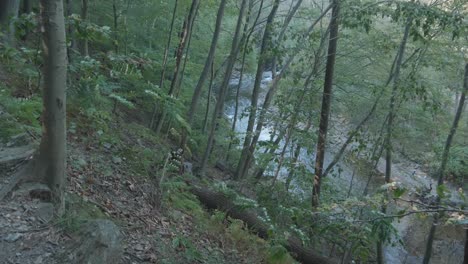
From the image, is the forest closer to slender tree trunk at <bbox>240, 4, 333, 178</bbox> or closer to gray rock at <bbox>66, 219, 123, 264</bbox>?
gray rock at <bbox>66, 219, 123, 264</bbox>

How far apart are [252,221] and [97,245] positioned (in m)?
4.28

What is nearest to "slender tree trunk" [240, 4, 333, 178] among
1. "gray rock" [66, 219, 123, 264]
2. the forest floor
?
the forest floor

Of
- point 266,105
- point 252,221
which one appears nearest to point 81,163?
point 252,221

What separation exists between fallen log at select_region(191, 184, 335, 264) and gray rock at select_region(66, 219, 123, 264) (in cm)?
359

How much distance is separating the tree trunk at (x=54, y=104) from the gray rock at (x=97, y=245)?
46 centimetres

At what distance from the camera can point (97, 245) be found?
3479 millimetres

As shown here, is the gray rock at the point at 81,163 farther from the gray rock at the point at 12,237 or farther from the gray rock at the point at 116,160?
the gray rock at the point at 12,237

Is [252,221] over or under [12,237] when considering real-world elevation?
under

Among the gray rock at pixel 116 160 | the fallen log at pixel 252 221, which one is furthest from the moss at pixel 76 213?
the fallen log at pixel 252 221

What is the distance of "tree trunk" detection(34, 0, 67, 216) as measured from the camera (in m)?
3.13

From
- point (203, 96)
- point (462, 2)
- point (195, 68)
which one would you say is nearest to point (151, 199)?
point (195, 68)

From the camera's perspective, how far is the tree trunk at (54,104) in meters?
3.13

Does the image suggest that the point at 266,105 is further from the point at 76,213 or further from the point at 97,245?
the point at 97,245

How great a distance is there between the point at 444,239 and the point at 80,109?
1356 centimetres
